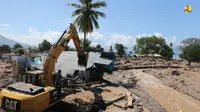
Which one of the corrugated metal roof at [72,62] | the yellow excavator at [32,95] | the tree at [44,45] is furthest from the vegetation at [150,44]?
the yellow excavator at [32,95]

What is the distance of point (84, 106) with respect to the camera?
12.8 meters

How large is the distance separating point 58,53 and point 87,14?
75.3ft

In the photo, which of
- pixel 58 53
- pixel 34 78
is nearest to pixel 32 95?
pixel 34 78

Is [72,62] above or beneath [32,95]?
above

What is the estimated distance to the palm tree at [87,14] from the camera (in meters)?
34.2

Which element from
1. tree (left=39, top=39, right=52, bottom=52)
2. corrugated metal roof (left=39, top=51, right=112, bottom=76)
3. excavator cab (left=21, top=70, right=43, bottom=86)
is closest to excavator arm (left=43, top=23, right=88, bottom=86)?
excavator cab (left=21, top=70, right=43, bottom=86)

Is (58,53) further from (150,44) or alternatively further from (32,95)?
(150,44)

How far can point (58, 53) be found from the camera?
12.2 metres

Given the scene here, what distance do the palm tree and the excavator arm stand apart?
20.1 m

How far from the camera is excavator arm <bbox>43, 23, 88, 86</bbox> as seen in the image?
37.5 feet

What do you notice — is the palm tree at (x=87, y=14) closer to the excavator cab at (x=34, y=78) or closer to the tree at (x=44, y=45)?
the excavator cab at (x=34, y=78)

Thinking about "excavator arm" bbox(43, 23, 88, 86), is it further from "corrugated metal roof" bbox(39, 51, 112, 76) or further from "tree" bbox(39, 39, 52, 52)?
"tree" bbox(39, 39, 52, 52)

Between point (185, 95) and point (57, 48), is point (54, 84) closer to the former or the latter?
point (57, 48)

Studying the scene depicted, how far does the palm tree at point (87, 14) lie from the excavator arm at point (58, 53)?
2010cm
